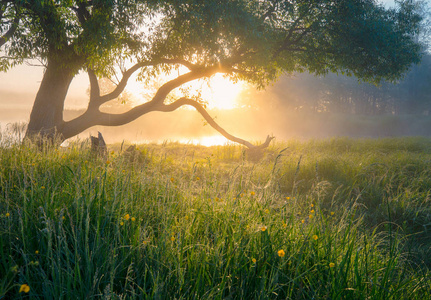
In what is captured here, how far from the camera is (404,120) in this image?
34375mm

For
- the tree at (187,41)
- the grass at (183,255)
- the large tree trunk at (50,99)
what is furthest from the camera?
the large tree trunk at (50,99)

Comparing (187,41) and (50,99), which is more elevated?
(187,41)

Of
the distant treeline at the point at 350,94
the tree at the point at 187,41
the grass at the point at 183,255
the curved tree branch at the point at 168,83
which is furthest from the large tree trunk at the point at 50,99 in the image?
the distant treeline at the point at 350,94

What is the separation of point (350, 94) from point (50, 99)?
44.5 m

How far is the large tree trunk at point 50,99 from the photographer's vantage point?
31.9 ft

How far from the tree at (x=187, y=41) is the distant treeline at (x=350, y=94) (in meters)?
27.3

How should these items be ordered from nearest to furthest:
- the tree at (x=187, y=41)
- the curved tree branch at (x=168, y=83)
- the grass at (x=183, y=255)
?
the grass at (x=183, y=255) < the tree at (x=187, y=41) < the curved tree branch at (x=168, y=83)

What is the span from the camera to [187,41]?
9.50 metres

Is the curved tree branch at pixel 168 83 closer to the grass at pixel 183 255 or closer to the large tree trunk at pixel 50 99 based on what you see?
the large tree trunk at pixel 50 99

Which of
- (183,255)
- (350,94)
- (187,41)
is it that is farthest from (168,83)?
(350,94)

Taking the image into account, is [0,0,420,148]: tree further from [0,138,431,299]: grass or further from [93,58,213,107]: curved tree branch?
[0,138,431,299]: grass

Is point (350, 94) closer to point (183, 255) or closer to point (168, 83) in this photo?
point (168, 83)

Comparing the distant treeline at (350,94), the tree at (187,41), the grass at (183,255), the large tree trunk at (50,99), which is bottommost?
the grass at (183,255)

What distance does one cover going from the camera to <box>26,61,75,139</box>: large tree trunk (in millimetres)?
9711
